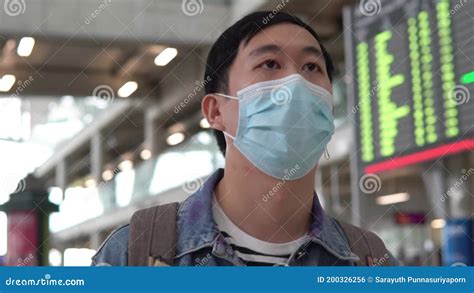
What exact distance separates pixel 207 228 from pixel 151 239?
107mm

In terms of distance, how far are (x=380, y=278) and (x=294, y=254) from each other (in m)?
0.28

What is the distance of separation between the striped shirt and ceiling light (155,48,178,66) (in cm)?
150

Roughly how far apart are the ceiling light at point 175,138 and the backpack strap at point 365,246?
1494 millimetres

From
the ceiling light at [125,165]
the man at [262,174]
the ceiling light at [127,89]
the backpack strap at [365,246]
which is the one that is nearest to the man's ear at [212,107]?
the man at [262,174]

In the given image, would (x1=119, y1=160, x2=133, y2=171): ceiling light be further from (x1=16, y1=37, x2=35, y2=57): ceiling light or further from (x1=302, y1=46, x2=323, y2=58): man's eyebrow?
(x1=302, y1=46, x2=323, y2=58): man's eyebrow

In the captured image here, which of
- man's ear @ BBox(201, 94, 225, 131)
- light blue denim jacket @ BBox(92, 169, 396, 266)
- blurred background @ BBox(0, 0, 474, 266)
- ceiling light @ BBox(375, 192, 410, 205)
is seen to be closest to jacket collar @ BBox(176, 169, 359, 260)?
light blue denim jacket @ BBox(92, 169, 396, 266)

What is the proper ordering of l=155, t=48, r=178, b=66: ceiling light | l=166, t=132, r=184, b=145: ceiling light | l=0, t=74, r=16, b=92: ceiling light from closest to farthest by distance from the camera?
1. l=0, t=74, r=16, b=92: ceiling light
2. l=155, t=48, r=178, b=66: ceiling light
3. l=166, t=132, r=184, b=145: ceiling light

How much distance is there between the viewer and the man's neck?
52.4 inches

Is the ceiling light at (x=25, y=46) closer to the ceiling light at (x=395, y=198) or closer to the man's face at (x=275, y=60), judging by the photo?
the man's face at (x=275, y=60)

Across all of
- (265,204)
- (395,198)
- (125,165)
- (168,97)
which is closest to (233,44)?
(265,204)

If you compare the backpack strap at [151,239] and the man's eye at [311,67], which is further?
the man's eye at [311,67]

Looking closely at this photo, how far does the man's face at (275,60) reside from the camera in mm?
1381

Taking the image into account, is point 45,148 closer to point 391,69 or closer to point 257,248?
point 391,69

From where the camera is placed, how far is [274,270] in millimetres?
1320
